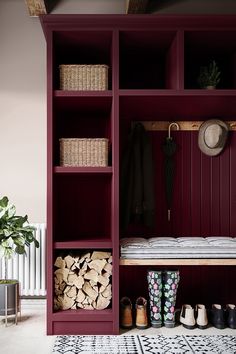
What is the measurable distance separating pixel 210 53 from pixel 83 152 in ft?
4.93

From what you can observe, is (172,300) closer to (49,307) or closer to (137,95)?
(49,307)

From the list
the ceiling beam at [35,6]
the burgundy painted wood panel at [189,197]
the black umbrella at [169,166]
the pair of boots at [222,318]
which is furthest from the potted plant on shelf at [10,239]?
the ceiling beam at [35,6]

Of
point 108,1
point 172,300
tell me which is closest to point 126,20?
point 108,1

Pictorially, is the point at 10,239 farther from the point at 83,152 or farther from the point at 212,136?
the point at 212,136

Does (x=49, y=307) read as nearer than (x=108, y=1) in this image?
Yes

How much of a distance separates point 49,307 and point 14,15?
8.82ft

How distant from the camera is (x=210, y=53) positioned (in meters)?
4.14

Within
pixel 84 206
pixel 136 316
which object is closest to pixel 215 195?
pixel 84 206

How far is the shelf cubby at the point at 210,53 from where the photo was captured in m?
3.65

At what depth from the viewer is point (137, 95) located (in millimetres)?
3549

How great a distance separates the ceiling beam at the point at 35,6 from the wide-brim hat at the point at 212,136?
5.77 feet

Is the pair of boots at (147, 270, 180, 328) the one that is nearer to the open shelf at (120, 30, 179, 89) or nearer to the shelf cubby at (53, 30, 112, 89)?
the open shelf at (120, 30, 179, 89)

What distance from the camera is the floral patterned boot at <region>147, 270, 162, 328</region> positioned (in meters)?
3.75

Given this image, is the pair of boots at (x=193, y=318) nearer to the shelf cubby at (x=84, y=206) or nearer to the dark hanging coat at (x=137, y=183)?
the dark hanging coat at (x=137, y=183)
